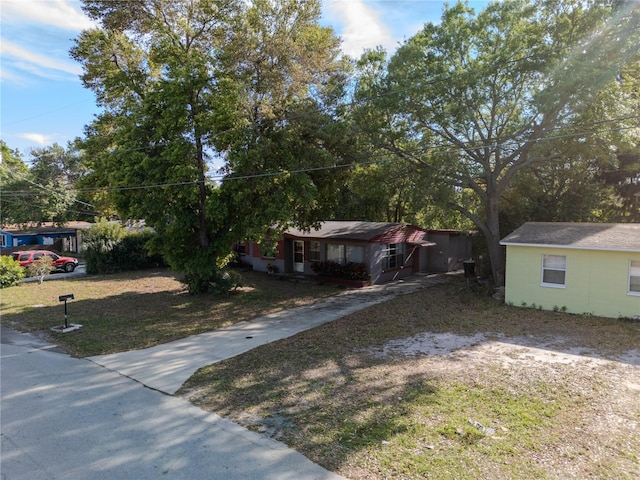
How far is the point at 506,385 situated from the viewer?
25.1 feet

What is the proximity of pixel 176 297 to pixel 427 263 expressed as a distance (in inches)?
611

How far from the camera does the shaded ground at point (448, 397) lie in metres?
5.23

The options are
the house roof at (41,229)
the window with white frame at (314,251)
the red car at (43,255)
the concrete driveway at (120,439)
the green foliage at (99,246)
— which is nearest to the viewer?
the concrete driveway at (120,439)

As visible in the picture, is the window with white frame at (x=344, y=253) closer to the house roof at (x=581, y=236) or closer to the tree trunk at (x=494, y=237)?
the tree trunk at (x=494, y=237)

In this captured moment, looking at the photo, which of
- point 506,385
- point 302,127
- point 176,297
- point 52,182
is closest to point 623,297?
point 506,385

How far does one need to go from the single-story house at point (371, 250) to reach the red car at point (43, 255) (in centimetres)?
1102

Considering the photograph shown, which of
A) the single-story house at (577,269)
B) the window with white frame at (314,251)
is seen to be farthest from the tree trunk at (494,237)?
the window with white frame at (314,251)

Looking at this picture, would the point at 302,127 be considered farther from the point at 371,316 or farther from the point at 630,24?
the point at 630,24

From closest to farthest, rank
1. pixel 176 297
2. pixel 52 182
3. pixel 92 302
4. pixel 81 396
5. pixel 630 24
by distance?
pixel 81 396
pixel 630 24
pixel 92 302
pixel 176 297
pixel 52 182

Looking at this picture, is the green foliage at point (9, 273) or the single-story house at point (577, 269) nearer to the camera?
the single-story house at point (577, 269)

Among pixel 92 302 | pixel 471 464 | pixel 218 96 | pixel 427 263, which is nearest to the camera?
pixel 471 464

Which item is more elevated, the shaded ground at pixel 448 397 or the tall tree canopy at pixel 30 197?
the tall tree canopy at pixel 30 197

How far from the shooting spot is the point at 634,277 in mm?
12602

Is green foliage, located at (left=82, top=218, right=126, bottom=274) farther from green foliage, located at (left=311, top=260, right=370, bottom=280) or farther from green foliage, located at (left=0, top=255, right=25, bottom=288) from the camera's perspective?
green foliage, located at (left=311, top=260, right=370, bottom=280)
